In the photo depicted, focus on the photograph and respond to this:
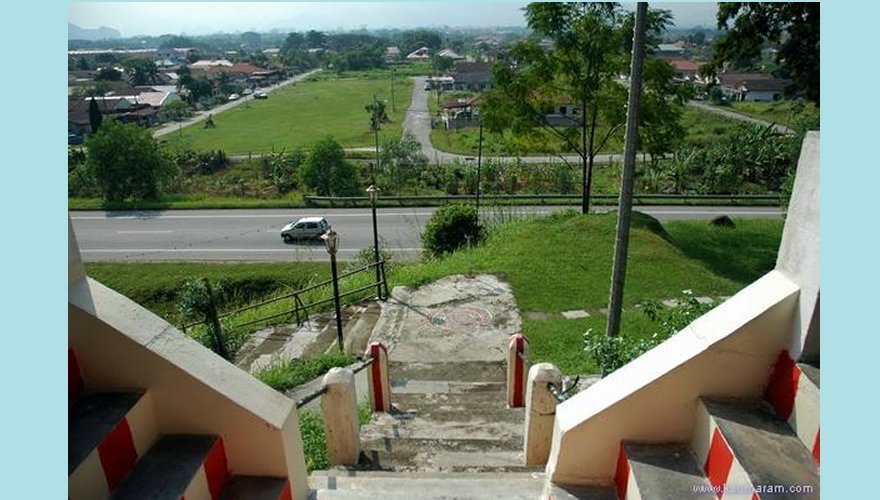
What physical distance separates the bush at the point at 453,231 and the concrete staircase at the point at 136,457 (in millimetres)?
14382

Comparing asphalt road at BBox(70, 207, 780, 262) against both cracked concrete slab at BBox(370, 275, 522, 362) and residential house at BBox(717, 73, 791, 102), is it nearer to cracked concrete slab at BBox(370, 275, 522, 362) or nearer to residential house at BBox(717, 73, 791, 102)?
cracked concrete slab at BBox(370, 275, 522, 362)

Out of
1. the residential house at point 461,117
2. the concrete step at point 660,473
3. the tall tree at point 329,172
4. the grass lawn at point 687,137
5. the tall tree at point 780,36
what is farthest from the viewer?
the residential house at point 461,117

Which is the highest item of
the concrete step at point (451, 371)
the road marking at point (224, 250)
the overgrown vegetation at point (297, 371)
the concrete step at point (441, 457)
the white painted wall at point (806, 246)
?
the white painted wall at point (806, 246)

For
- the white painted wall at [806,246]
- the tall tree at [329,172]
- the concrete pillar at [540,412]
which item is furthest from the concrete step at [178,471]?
the tall tree at [329,172]

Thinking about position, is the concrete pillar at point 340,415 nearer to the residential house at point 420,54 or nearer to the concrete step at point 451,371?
the concrete step at point 451,371

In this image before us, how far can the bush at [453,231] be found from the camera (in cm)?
1733

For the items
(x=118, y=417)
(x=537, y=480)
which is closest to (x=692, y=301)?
(x=537, y=480)

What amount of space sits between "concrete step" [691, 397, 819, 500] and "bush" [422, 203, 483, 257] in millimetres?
14374

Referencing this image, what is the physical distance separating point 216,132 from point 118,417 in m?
62.1

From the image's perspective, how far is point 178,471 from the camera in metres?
2.56

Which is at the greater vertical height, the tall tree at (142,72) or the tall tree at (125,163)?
the tall tree at (142,72)

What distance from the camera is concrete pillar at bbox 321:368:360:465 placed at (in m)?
4.66

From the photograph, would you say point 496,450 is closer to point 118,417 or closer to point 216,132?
point 118,417

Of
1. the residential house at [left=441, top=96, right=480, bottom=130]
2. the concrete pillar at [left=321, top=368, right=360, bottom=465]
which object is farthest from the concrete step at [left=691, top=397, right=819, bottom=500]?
the residential house at [left=441, top=96, right=480, bottom=130]
